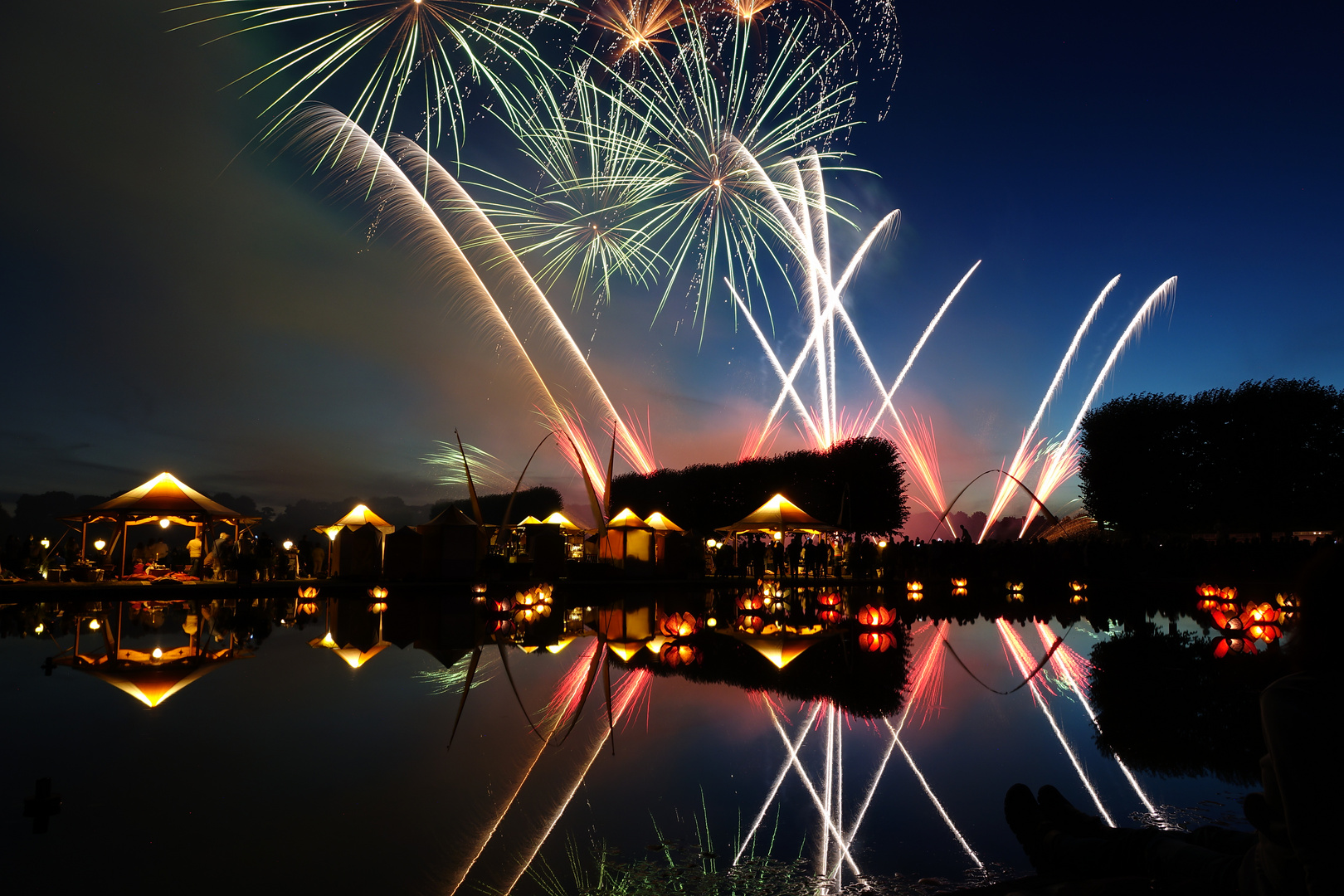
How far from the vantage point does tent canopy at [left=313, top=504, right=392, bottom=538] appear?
98.5 feet

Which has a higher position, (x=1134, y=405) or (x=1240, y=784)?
(x=1134, y=405)

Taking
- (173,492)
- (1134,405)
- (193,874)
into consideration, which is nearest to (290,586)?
(173,492)

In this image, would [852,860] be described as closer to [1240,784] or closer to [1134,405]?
[1240,784]

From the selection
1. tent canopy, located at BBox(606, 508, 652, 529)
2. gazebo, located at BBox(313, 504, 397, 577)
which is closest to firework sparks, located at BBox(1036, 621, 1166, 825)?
tent canopy, located at BBox(606, 508, 652, 529)

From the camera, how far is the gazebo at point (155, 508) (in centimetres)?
2327

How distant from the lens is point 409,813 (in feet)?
14.5

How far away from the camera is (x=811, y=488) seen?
48.1 metres

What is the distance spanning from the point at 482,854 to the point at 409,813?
82 centimetres

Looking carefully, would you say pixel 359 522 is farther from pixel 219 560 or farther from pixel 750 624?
pixel 750 624

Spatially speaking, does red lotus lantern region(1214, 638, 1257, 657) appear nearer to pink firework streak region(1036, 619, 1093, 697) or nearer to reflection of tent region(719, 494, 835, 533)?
pink firework streak region(1036, 619, 1093, 697)

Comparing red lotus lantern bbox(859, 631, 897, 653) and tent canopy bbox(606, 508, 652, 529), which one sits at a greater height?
tent canopy bbox(606, 508, 652, 529)

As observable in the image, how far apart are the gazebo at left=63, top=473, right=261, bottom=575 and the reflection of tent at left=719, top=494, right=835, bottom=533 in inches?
748

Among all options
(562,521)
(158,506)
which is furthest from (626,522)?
(158,506)

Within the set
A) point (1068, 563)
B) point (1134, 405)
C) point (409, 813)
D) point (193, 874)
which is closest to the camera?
point (193, 874)
